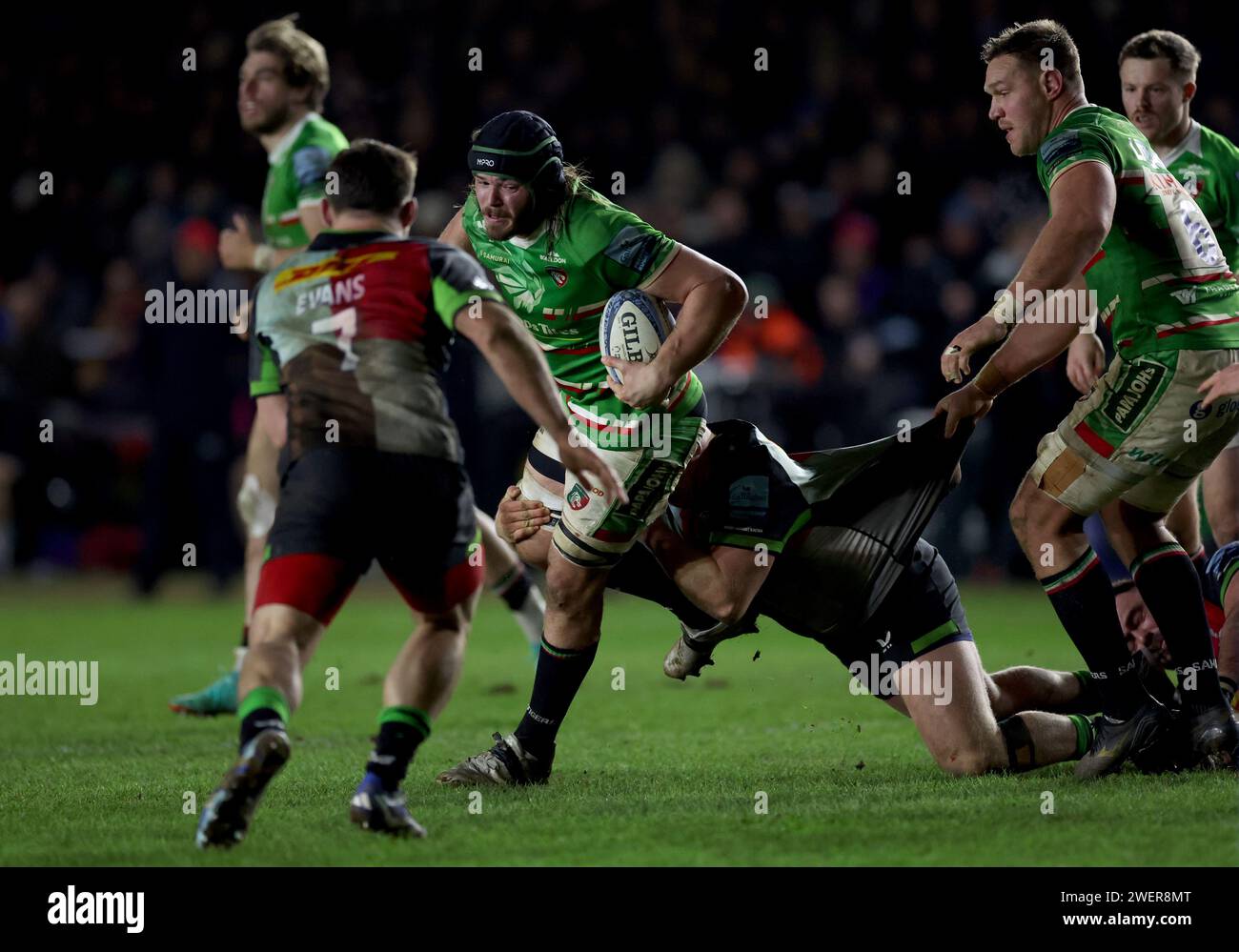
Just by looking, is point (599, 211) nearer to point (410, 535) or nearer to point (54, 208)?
point (410, 535)

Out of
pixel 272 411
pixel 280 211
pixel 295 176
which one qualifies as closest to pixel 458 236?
pixel 272 411

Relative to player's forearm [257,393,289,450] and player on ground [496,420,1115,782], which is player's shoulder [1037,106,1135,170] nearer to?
player on ground [496,420,1115,782]

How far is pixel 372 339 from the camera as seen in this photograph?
14.9 ft

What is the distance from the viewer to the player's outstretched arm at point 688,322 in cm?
535

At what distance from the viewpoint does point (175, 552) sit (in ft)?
46.3

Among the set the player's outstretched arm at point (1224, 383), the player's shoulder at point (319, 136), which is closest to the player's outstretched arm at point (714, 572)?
the player's outstretched arm at point (1224, 383)

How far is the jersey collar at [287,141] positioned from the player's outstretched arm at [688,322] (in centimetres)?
316

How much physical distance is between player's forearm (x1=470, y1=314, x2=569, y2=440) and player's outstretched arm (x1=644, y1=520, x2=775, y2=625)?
134 cm

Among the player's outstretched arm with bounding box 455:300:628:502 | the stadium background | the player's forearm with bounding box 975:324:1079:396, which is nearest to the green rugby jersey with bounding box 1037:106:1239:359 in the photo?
the player's forearm with bounding box 975:324:1079:396

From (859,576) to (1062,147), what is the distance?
1639 millimetres

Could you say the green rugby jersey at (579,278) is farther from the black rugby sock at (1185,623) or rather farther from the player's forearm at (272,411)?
the black rugby sock at (1185,623)

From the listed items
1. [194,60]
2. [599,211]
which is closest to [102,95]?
[194,60]

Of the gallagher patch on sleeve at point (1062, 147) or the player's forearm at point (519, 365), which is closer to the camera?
the player's forearm at point (519, 365)

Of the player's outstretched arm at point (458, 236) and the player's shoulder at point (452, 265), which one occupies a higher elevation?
the player's outstretched arm at point (458, 236)
